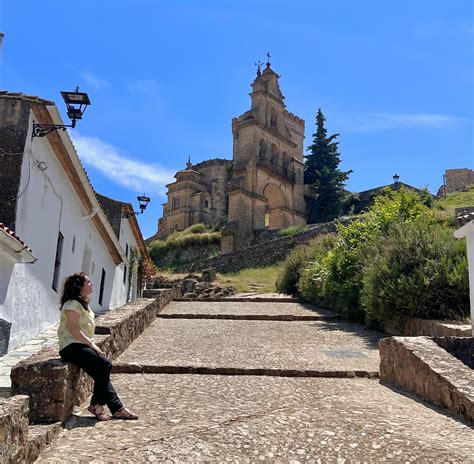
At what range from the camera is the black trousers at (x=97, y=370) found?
3.93m

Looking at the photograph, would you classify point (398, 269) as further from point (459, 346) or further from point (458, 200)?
point (458, 200)

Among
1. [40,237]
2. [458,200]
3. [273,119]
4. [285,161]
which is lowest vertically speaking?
[40,237]

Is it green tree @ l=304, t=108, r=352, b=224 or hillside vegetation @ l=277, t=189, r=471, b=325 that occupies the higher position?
green tree @ l=304, t=108, r=352, b=224

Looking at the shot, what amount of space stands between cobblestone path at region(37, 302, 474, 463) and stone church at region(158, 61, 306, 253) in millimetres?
28696

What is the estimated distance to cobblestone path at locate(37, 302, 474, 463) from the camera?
321cm

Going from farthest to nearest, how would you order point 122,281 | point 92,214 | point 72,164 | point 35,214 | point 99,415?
point 122,281
point 92,214
point 72,164
point 35,214
point 99,415

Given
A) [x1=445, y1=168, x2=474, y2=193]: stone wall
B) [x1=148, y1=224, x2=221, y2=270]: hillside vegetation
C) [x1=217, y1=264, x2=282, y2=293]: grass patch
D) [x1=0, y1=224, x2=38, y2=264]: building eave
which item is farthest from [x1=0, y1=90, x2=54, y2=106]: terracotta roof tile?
[x1=445, y1=168, x2=474, y2=193]: stone wall

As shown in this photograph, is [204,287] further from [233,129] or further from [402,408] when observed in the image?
[233,129]

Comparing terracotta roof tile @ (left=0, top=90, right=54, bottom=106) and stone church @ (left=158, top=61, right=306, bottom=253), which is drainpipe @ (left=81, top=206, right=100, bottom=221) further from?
stone church @ (left=158, top=61, right=306, bottom=253)

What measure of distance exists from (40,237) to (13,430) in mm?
6936

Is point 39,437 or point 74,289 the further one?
point 74,289

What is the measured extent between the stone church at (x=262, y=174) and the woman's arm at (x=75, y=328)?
30857 mm

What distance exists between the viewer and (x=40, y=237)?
29.5 feet

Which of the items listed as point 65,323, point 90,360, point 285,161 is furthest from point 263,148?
point 90,360
